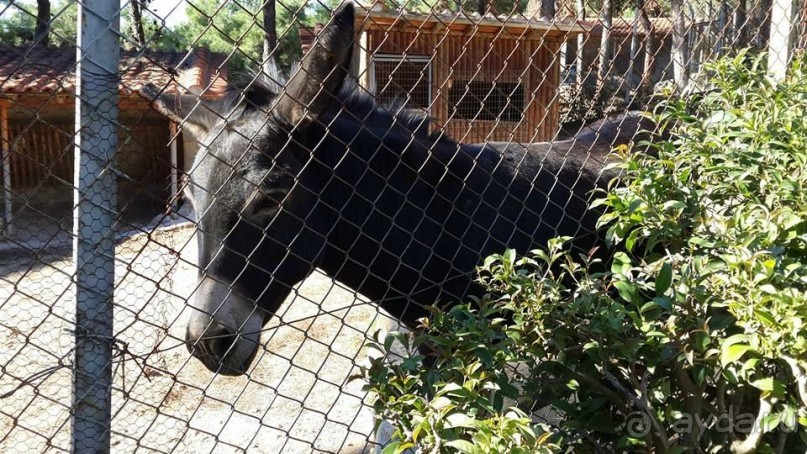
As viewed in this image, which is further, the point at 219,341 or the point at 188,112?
the point at 188,112

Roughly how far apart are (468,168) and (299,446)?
2.22 m

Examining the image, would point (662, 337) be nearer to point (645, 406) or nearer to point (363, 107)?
point (645, 406)

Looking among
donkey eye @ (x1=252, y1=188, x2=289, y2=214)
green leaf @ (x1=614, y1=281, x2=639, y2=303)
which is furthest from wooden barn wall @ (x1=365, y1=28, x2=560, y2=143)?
green leaf @ (x1=614, y1=281, x2=639, y2=303)

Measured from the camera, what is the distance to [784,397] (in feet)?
5.76

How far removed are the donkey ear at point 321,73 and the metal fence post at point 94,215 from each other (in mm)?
639

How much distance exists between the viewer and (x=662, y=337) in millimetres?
1796

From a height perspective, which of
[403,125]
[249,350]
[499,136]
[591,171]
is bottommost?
[499,136]

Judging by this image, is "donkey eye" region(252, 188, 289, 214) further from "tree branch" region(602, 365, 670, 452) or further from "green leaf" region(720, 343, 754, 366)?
"green leaf" region(720, 343, 754, 366)

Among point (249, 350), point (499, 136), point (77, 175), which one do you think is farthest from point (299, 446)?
point (499, 136)

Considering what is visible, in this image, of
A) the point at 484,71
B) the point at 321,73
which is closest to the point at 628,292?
the point at 321,73

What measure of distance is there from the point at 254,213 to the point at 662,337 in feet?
4.53

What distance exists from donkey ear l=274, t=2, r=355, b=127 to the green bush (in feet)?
2.59

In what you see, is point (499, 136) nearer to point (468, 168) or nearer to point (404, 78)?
point (404, 78)

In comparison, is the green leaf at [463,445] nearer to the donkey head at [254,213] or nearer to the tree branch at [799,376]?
the tree branch at [799,376]
